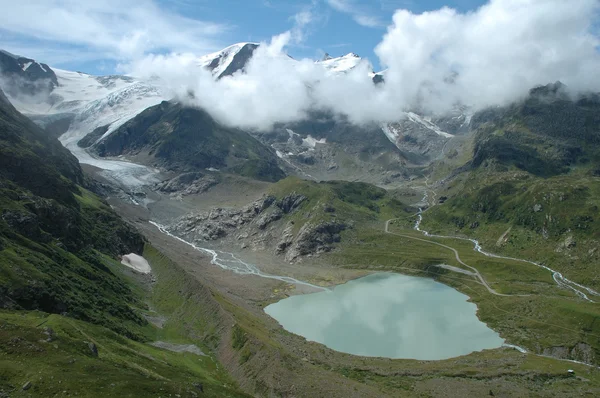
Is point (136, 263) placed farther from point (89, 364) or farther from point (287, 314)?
point (89, 364)

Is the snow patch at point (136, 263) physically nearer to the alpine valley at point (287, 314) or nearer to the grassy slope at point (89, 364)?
the alpine valley at point (287, 314)

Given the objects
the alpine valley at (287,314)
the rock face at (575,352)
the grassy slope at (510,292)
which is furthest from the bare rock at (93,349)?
the rock face at (575,352)

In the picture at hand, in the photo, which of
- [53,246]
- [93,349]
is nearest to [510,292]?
[93,349]

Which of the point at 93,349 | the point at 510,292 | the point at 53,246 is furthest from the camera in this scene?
the point at 510,292

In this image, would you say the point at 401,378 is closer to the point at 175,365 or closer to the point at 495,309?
the point at 175,365

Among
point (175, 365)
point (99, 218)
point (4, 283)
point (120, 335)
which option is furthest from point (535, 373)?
point (99, 218)
